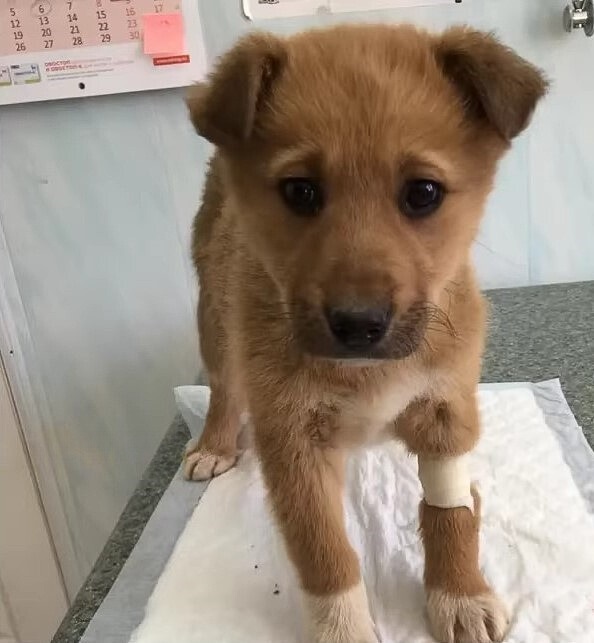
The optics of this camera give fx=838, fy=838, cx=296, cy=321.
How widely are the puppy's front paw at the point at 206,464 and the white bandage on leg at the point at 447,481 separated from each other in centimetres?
42

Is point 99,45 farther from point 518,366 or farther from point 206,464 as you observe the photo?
point 518,366

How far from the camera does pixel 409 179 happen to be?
0.78 m

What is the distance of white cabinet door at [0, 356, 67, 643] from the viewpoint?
2.03 metres

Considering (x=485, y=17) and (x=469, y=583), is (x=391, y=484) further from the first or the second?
(x=485, y=17)

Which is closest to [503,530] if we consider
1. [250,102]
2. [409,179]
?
[409,179]

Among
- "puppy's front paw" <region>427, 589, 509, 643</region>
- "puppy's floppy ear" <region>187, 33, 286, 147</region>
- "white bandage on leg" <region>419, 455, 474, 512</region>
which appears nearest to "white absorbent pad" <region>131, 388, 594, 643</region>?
"puppy's front paw" <region>427, 589, 509, 643</region>

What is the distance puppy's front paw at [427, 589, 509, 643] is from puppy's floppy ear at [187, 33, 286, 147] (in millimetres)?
565

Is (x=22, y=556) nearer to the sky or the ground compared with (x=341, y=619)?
nearer to the ground

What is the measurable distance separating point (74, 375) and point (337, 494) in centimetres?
116

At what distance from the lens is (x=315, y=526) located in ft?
3.05

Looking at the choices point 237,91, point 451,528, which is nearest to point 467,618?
point 451,528

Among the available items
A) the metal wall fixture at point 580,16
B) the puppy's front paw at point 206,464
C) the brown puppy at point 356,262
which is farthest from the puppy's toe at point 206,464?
the metal wall fixture at point 580,16

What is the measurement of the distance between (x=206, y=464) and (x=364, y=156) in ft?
2.29

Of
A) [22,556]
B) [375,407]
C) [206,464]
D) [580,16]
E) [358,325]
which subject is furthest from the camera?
[22,556]
